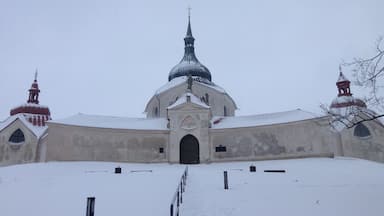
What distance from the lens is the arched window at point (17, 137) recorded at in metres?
37.8

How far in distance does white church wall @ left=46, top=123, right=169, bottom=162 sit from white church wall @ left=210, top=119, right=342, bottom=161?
5.98 m

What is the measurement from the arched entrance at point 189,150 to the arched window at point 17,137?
1702 cm

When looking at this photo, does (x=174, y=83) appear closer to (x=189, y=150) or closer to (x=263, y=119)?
(x=189, y=150)

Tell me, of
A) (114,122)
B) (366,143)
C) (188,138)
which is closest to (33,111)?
(114,122)

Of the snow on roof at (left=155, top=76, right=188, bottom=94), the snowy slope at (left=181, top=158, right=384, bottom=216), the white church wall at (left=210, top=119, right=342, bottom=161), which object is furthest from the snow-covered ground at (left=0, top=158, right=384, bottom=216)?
the snow on roof at (left=155, top=76, right=188, bottom=94)

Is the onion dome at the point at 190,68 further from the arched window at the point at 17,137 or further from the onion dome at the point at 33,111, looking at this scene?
the arched window at the point at 17,137

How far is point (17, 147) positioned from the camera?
123ft

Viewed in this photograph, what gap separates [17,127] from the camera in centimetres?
3822

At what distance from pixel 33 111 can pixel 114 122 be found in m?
10.4

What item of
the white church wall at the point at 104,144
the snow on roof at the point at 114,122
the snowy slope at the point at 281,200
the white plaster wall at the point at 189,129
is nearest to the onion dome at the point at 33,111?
the snow on roof at the point at 114,122

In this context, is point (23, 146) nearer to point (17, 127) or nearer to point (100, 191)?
point (17, 127)

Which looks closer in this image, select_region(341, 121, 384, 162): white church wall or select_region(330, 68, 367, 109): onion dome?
select_region(341, 121, 384, 162): white church wall

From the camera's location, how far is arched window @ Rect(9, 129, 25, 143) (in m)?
37.8

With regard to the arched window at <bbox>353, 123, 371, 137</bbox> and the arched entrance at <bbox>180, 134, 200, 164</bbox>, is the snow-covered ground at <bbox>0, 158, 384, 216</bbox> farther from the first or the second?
the arched window at <bbox>353, 123, 371, 137</bbox>
